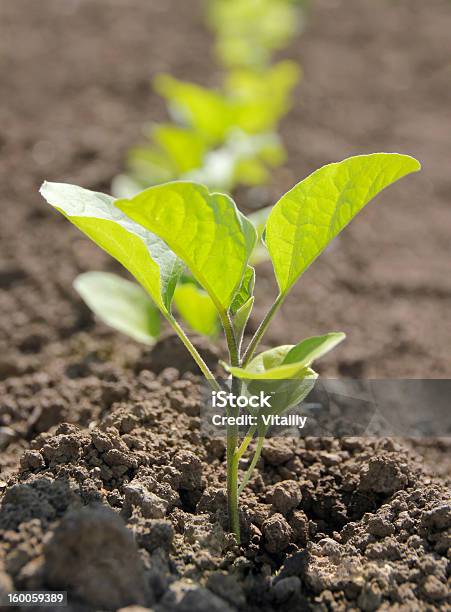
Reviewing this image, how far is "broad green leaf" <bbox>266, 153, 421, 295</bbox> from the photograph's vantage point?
1.30m

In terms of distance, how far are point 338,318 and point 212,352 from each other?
0.90 metres

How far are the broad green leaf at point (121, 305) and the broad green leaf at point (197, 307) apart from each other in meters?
0.12

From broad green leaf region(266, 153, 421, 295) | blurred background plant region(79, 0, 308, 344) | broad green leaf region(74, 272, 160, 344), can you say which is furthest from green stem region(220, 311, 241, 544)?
broad green leaf region(74, 272, 160, 344)

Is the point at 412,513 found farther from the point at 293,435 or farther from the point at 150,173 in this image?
the point at 150,173

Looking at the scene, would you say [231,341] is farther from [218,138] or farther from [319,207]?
[218,138]

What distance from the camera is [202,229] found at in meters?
1.28

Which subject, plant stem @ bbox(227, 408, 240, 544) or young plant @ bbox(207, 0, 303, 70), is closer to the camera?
plant stem @ bbox(227, 408, 240, 544)

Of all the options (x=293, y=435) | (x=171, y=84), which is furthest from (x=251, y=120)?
(x=293, y=435)

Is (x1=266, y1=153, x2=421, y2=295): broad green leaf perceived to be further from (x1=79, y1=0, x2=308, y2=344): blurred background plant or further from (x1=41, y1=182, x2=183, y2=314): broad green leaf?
(x1=79, y1=0, x2=308, y2=344): blurred background plant

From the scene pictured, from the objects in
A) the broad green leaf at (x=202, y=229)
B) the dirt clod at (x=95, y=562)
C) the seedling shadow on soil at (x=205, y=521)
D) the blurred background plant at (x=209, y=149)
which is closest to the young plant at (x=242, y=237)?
the broad green leaf at (x=202, y=229)

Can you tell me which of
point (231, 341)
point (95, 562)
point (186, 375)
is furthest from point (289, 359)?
point (186, 375)

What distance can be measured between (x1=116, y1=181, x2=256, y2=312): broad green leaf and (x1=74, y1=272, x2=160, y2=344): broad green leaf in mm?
817

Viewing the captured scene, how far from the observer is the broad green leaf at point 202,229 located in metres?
1.20

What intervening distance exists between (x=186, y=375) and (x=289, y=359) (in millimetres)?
664
